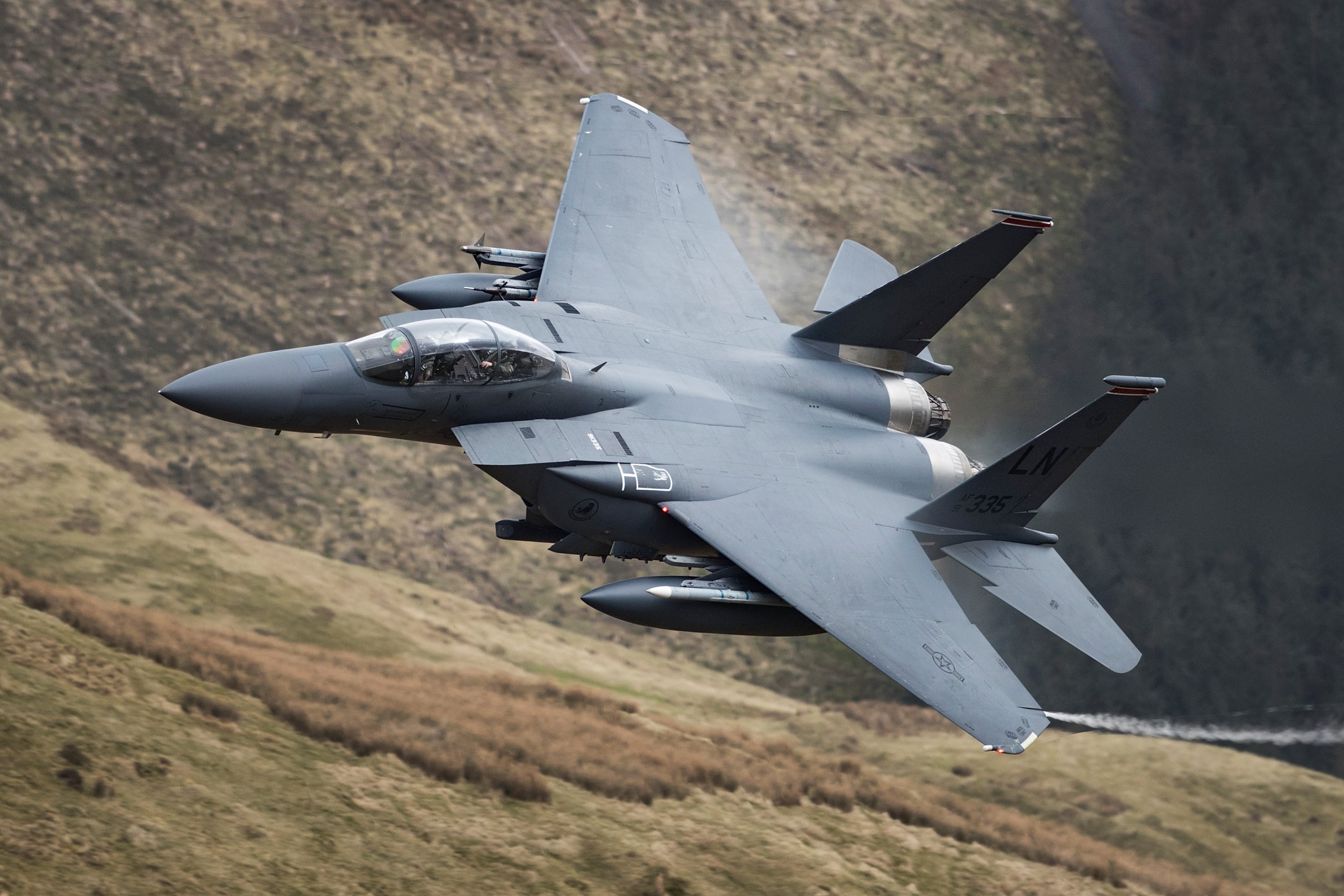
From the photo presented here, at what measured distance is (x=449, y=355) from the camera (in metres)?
20.6

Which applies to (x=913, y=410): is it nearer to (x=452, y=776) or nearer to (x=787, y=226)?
(x=452, y=776)

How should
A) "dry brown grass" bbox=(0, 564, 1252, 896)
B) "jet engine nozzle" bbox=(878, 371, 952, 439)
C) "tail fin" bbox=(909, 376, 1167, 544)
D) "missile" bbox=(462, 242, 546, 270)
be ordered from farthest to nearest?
1. "dry brown grass" bbox=(0, 564, 1252, 896)
2. "jet engine nozzle" bbox=(878, 371, 952, 439)
3. "missile" bbox=(462, 242, 546, 270)
4. "tail fin" bbox=(909, 376, 1167, 544)

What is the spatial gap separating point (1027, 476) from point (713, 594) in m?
6.13

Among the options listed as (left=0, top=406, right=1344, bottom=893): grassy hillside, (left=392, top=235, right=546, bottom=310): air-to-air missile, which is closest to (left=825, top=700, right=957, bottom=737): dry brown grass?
Answer: (left=0, top=406, right=1344, bottom=893): grassy hillside

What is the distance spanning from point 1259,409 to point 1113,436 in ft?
15.4

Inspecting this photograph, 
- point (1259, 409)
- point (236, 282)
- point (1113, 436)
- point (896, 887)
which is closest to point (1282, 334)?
point (1259, 409)

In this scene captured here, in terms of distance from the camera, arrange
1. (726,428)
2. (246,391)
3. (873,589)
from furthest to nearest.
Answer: (726,428)
(873,589)
(246,391)

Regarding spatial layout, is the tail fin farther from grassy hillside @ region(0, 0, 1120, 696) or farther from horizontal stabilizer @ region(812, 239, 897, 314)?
grassy hillside @ region(0, 0, 1120, 696)

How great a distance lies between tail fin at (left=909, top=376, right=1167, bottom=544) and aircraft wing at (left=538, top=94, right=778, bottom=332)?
5.67 m

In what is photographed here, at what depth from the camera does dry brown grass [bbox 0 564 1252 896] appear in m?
25.9

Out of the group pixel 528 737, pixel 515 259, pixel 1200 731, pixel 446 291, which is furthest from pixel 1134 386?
pixel 528 737

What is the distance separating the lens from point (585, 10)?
4819 centimetres

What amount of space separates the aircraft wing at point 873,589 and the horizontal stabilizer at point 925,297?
354 centimetres

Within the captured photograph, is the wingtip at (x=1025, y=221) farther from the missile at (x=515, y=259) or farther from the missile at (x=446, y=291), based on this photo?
the missile at (x=446, y=291)
